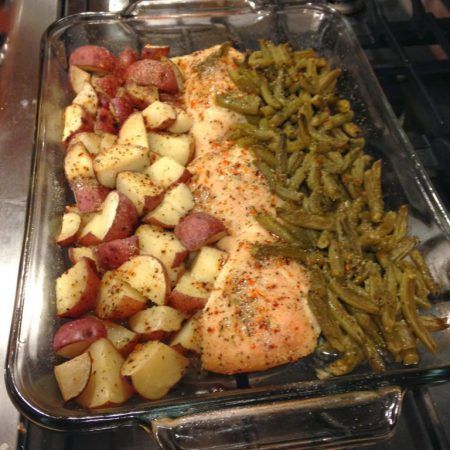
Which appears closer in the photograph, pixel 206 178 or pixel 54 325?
pixel 54 325

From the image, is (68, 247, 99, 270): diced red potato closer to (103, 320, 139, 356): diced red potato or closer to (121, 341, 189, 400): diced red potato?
(103, 320, 139, 356): diced red potato

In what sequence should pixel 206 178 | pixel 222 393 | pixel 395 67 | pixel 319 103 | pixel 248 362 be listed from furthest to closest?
pixel 395 67
pixel 319 103
pixel 206 178
pixel 248 362
pixel 222 393

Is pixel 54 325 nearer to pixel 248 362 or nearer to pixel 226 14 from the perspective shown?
pixel 248 362

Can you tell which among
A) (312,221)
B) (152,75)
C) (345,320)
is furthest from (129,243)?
(152,75)

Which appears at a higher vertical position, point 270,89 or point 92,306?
point 270,89

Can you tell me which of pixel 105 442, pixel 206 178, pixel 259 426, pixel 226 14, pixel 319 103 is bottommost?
pixel 105 442

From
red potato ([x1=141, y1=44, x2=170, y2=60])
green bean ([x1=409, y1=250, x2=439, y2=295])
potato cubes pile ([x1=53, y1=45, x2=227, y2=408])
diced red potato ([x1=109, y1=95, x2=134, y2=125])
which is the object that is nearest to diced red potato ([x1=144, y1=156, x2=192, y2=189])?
potato cubes pile ([x1=53, y1=45, x2=227, y2=408])

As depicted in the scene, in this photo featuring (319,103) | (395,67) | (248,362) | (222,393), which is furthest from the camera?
(395,67)

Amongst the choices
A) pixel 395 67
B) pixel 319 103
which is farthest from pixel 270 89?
pixel 395 67
